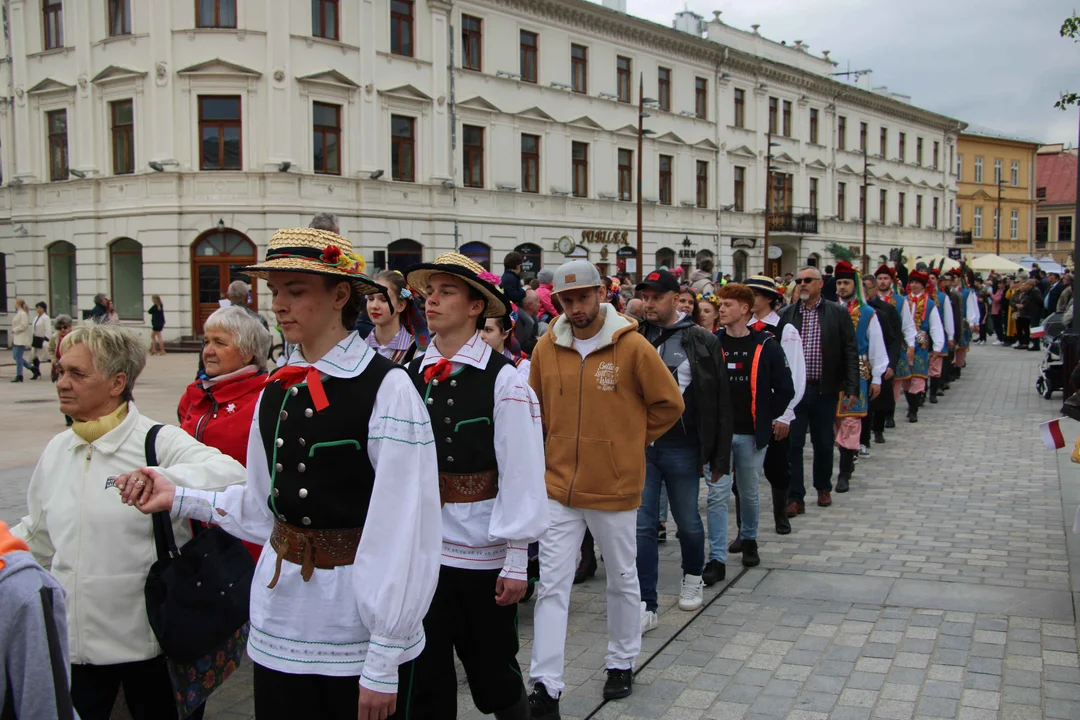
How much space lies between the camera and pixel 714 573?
21.1 ft

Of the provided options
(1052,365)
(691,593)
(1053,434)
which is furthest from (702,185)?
(691,593)

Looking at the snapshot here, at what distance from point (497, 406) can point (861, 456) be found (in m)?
8.70

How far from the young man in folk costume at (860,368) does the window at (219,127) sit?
20715 millimetres

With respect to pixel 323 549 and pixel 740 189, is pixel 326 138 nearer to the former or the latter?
pixel 740 189

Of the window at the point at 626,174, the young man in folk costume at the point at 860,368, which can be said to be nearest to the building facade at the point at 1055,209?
the window at the point at 626,174

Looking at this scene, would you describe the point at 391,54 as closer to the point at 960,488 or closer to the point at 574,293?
the point at 960,488

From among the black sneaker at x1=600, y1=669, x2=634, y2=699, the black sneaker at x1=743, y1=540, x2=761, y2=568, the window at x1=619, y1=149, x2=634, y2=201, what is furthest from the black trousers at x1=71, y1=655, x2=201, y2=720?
the window at x1=619, y1=149, x2=634, y2=201

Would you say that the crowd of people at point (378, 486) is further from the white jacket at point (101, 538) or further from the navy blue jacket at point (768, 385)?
the navy blue jacket at point (768, 385)

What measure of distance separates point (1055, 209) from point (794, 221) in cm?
4757

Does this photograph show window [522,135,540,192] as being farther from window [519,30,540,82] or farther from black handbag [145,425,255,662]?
black handbag [145,425,255,662]

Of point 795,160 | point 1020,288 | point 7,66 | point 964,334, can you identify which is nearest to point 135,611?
point 964,334

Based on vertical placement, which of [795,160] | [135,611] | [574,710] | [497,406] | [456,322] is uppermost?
[795,160]

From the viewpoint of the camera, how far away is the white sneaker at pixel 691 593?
584 cm

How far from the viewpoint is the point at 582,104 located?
3506 centimetres
